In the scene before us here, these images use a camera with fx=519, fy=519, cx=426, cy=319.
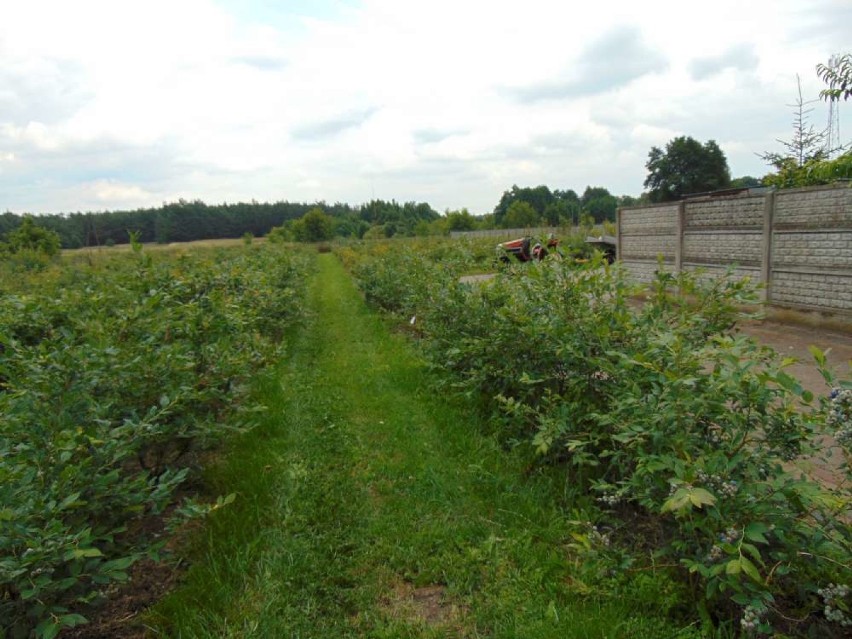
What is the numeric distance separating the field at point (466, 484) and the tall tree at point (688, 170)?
184 feet

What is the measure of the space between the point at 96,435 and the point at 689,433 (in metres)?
2.49

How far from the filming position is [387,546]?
9.12 feet

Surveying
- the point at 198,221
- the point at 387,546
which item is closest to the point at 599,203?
the point at 198,221

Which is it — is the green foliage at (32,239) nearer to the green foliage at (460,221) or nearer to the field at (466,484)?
the field at (466,484)

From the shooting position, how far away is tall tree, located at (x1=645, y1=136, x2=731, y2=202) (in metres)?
53.3

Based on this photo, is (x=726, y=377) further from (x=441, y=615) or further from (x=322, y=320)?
(x=322, y=320)

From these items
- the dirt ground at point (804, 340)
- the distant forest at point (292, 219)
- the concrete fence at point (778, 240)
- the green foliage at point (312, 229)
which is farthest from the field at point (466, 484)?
the green foliage at point (312, 229)

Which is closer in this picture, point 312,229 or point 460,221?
point 460,221

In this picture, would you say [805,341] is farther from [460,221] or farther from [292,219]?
[292,219]

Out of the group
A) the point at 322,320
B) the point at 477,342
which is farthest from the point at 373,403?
the point at 322,320

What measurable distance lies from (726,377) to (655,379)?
39cm

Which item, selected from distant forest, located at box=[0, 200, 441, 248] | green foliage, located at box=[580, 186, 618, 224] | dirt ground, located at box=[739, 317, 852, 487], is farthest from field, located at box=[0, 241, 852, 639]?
green foliage, located at box=[580, 186, 618, 224]

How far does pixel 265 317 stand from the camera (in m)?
6.96

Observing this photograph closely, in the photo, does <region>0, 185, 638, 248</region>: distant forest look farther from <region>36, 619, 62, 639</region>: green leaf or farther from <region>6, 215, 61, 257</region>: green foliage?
<region>36, 619, 62, 639</region>: green leaf
